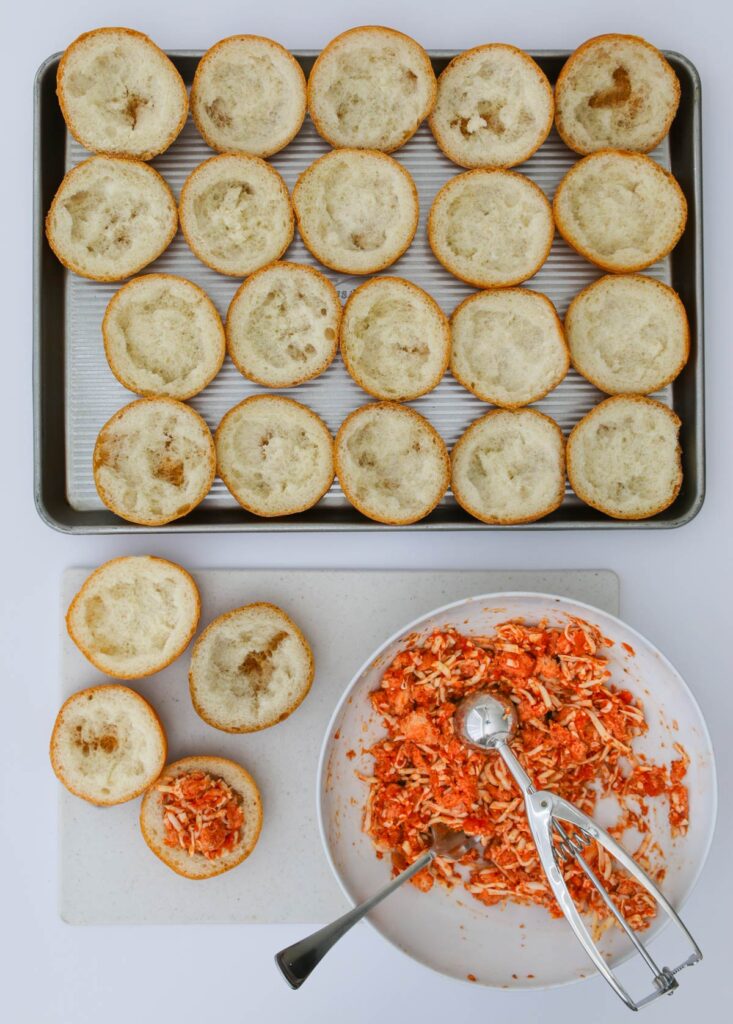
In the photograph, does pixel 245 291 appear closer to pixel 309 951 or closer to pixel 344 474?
pixel 344 474

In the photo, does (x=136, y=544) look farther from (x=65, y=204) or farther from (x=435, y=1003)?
(x=435, y=1003)

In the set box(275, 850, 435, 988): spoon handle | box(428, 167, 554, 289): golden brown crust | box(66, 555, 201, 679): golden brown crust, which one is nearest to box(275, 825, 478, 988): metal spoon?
box(275, 850, 435, 988): spoon handle

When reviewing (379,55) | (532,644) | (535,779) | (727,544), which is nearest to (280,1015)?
(535,779)

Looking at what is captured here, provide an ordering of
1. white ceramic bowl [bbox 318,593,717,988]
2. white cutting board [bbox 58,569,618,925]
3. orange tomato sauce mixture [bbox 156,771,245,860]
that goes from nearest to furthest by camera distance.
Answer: white ceramic bowl [bbox 318,593,717,988] < orange tomato sauce mixture [bbox 156,771,245,860] < white cutting board [bbox 58,569,618,925]

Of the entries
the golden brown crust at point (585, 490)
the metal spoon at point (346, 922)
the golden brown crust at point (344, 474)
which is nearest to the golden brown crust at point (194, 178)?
the golden brown crust at point (344, 474)

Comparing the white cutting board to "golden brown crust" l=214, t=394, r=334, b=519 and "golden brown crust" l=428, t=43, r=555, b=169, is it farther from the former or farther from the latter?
"golden brown crust" l=428, t=43, r=555, b=169

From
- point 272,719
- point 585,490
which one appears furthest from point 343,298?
point 272,719

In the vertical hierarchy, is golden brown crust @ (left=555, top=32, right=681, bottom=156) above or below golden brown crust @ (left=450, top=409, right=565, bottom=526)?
above
